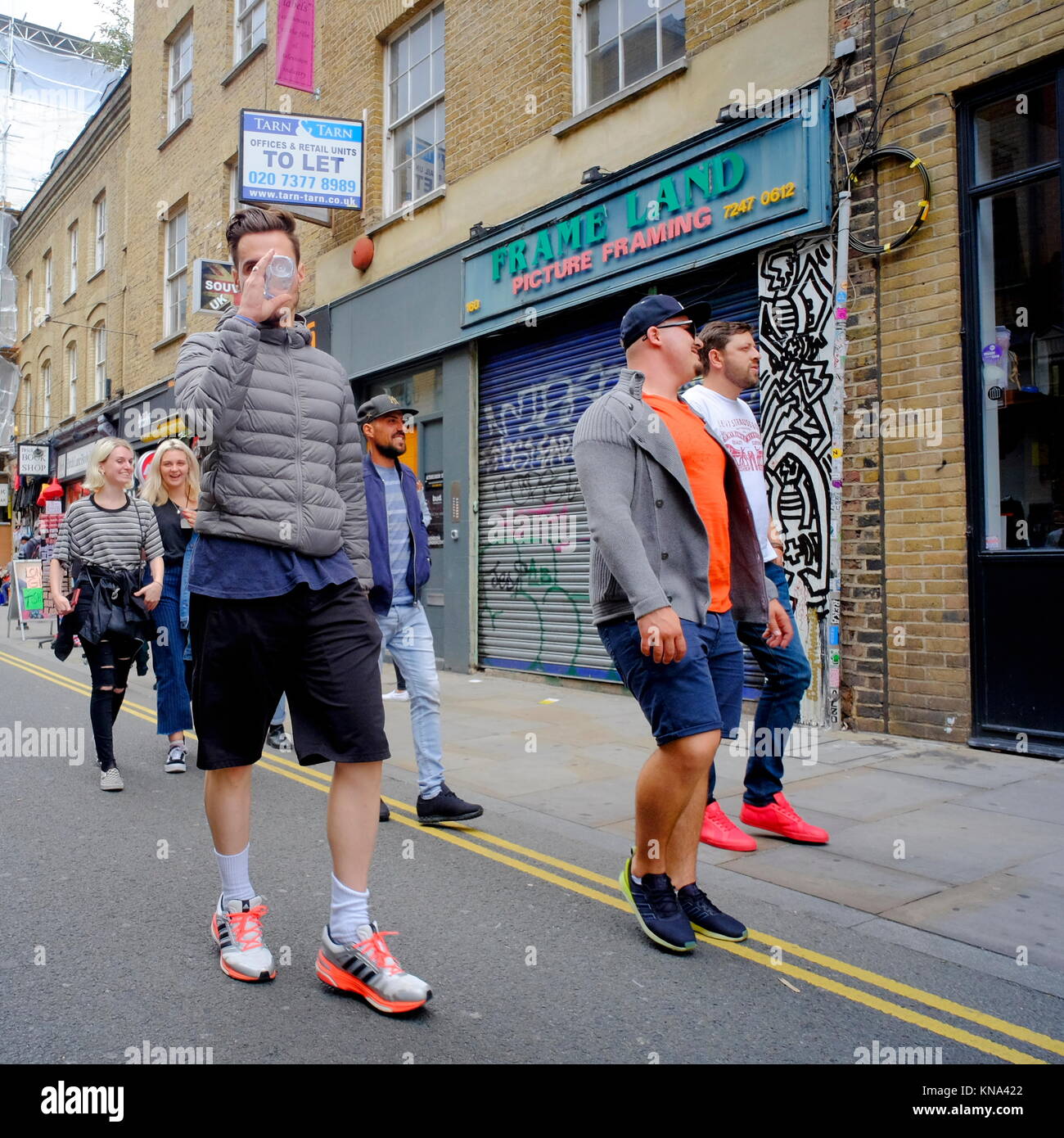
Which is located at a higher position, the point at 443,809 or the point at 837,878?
the point at 443,809

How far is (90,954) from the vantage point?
3232 mm

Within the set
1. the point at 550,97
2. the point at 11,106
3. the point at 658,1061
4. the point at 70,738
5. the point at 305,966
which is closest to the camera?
the point at 658,1061

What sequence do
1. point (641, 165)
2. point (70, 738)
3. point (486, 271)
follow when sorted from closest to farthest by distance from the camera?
point (70, 738)
point (641, 165)
point (486, 271)

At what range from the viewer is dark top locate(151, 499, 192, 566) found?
6.56 metres

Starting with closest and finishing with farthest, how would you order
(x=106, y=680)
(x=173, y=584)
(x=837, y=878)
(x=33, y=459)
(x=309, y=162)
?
(x=837, y=878) → (x=106, y=680) → (x=173, y=584) → (x=309, y=162) → (x=33, y=459)

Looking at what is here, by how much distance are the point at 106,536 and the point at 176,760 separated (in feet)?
4.70

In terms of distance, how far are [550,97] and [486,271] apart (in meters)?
1.78

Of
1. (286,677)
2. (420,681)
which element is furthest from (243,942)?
(420,681)

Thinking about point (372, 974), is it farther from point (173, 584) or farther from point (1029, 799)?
point (173, 584)

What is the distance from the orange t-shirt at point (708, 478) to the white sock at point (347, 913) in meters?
1.47

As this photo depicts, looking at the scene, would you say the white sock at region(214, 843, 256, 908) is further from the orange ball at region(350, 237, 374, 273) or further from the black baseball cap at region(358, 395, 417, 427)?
the orange ball at region(350, 237, 374, 273)

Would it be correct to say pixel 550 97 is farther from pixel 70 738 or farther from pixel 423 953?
pixel 423 953

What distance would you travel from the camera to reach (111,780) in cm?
572

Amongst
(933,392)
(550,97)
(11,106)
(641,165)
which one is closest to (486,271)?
(550,97)
